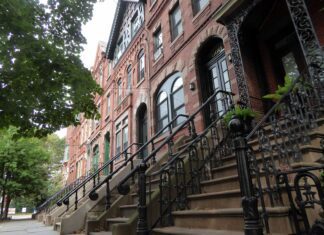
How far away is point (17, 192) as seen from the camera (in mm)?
23578

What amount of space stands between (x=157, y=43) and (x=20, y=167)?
55.6 ft

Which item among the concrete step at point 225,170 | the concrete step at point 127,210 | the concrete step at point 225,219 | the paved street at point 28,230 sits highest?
the concrete step at point 225,170

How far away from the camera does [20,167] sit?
2281 cm

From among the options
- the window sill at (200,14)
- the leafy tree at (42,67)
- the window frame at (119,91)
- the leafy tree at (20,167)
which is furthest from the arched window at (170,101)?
the leafy tree at (20,167)

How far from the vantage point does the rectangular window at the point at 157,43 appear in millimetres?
13522

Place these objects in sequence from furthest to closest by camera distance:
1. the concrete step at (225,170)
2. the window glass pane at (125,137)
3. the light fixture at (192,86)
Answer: the window glass pane at (125,137) < the light fixture at (192,86) < the concrete step at (225,170)

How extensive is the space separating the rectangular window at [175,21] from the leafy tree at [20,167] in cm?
1481

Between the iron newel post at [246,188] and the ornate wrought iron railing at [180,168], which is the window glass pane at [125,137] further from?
the iron newel post at [246,188]

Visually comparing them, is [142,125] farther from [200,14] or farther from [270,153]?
[270,153]

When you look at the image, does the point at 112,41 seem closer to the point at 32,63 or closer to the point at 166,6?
the point at 166,6

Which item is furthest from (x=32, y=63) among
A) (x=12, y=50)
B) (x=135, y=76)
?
(x=135, y=76)

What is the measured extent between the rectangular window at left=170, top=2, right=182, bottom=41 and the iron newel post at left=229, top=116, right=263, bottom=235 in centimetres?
948

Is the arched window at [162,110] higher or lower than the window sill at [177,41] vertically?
lower

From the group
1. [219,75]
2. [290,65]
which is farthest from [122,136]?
[290,65]
